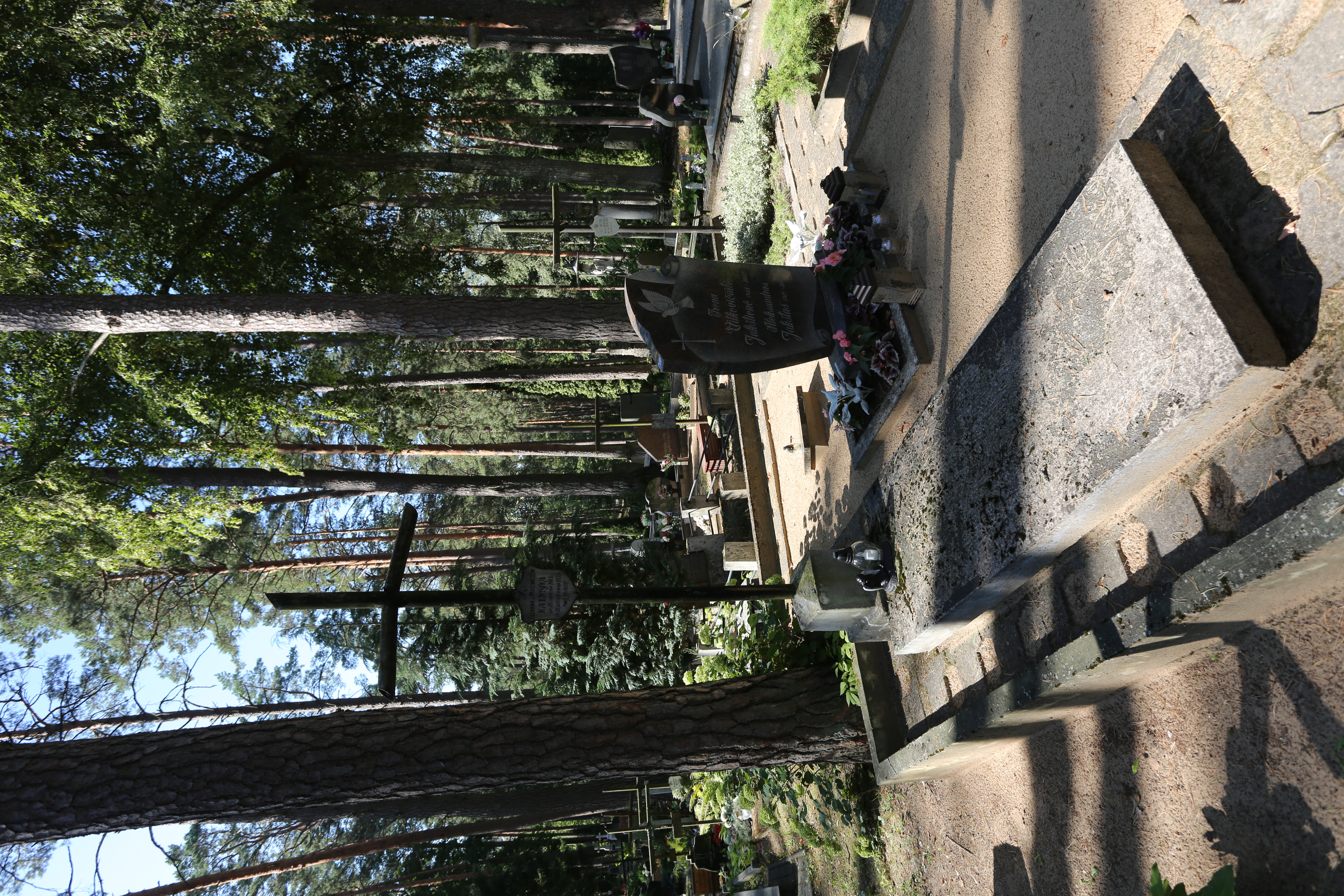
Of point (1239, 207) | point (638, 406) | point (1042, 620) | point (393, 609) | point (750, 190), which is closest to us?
point (1239, 207)

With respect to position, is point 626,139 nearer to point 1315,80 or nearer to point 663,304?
point 663,304

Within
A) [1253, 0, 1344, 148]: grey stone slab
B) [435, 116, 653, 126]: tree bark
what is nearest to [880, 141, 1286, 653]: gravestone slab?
[1253, 0, 1344, 148]: grey stone slab

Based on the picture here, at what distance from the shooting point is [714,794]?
838 centimetres

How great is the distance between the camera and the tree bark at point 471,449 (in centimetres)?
1870

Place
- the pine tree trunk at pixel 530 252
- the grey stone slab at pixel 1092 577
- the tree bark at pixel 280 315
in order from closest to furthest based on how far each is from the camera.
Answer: the grey stone slab at pixel 1092 577 < the tree bark at pixel 280 315 < the pine tree trunk at pixel 530 252

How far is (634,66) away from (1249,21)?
47.8 feet

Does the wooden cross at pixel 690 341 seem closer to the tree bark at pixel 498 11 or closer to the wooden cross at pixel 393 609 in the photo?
the wooden cross at pixel 393 609

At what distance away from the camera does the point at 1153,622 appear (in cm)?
275

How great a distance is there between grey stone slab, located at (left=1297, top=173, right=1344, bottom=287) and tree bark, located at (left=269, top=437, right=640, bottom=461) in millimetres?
14876

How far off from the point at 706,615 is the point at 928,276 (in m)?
6.85

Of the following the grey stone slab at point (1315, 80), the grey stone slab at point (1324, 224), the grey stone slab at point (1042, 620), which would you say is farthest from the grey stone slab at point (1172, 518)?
the grey stone slab at point (1315, 80)

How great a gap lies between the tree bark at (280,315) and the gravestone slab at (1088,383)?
5207mm

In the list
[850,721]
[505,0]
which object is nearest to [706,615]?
[850,721]

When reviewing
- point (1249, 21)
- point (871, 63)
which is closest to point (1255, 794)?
point (1249, 21)
